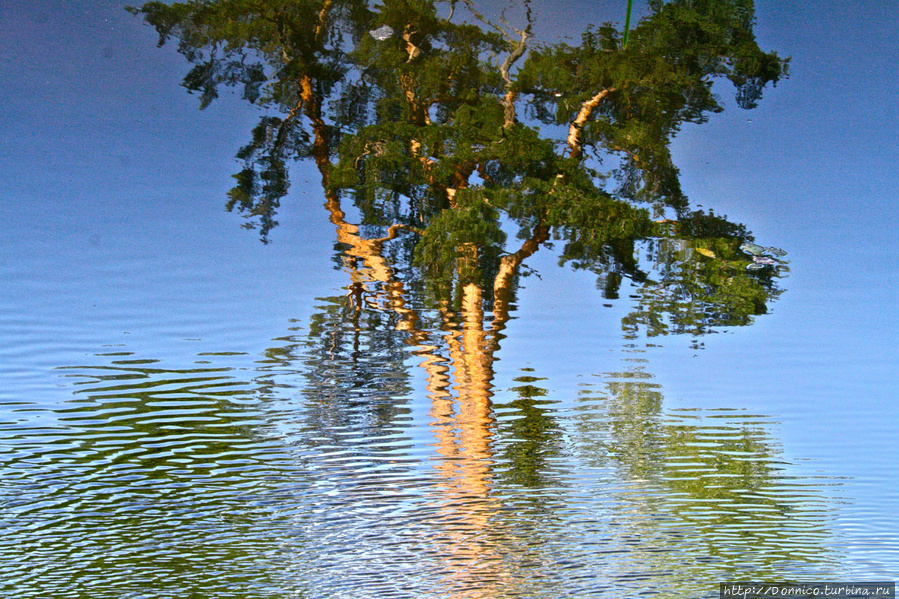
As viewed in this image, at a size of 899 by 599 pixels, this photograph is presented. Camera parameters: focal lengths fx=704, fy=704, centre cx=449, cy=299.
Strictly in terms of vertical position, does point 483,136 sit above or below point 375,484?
above

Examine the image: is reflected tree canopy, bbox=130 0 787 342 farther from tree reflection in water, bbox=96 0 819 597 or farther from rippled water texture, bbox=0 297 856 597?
rippled water texture, bbox=0 297 856 597

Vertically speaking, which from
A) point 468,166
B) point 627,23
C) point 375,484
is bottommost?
point 375,484

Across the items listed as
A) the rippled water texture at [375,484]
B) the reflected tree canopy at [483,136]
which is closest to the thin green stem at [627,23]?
the reflected tree canopy at [483,136]

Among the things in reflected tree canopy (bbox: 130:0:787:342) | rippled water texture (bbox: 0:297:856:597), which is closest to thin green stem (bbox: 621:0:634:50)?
reflected tree canopy (bbox: 130:0:787:342)

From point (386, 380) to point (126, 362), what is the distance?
39.9 inches

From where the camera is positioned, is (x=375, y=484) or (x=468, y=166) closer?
(x=375, y=484)

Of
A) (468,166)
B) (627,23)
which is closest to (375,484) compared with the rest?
(468,166)

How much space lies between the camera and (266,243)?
10.0 feet

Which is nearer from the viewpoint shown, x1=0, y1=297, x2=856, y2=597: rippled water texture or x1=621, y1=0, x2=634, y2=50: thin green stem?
x1=0, y1=297, x2=856, y2=597: rippled water texture

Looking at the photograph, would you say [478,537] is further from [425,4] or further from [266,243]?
[425,4]

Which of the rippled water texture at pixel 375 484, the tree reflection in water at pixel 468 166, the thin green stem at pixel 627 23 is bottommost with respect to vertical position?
the rippled water texture at pixel 375 484

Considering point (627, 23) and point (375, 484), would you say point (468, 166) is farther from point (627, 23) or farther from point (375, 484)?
point (375, 484)

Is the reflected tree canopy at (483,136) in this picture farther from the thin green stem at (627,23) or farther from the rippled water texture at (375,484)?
the rippled water texture at (375,484)

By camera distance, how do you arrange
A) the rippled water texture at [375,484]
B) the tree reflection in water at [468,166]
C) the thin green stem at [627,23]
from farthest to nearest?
the thin green stem at [627,23]
the tree reflection in water at [468,166]
the rippled water texture at [375,484]
